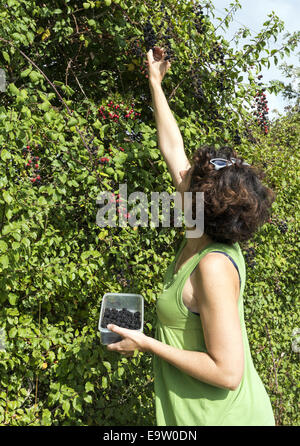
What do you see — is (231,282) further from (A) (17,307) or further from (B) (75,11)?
(B) (75,11)

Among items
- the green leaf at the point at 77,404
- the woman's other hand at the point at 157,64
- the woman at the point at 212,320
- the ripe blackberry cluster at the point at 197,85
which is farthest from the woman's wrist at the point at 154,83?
the green leaf at the point at 77,404

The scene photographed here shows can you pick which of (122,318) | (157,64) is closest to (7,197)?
(122,318)

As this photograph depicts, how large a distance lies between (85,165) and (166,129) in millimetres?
409

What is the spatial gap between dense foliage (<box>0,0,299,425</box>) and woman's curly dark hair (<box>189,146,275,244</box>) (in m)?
0.59

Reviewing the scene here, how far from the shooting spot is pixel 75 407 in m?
1.83

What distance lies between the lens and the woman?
1.21m

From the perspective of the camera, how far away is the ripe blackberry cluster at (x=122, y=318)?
1529mm

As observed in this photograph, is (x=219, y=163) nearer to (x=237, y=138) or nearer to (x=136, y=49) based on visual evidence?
(x=136, y=49)

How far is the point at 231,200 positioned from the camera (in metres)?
1.29

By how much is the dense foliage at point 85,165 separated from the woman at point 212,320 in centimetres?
56

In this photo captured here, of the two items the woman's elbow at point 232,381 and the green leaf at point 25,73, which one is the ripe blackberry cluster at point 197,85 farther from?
the woman's elbow at point 232,381

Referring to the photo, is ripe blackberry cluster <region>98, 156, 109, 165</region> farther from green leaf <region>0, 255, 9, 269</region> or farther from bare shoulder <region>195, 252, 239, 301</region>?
bare shoulder <region>195, 252, 239, 301</region>
